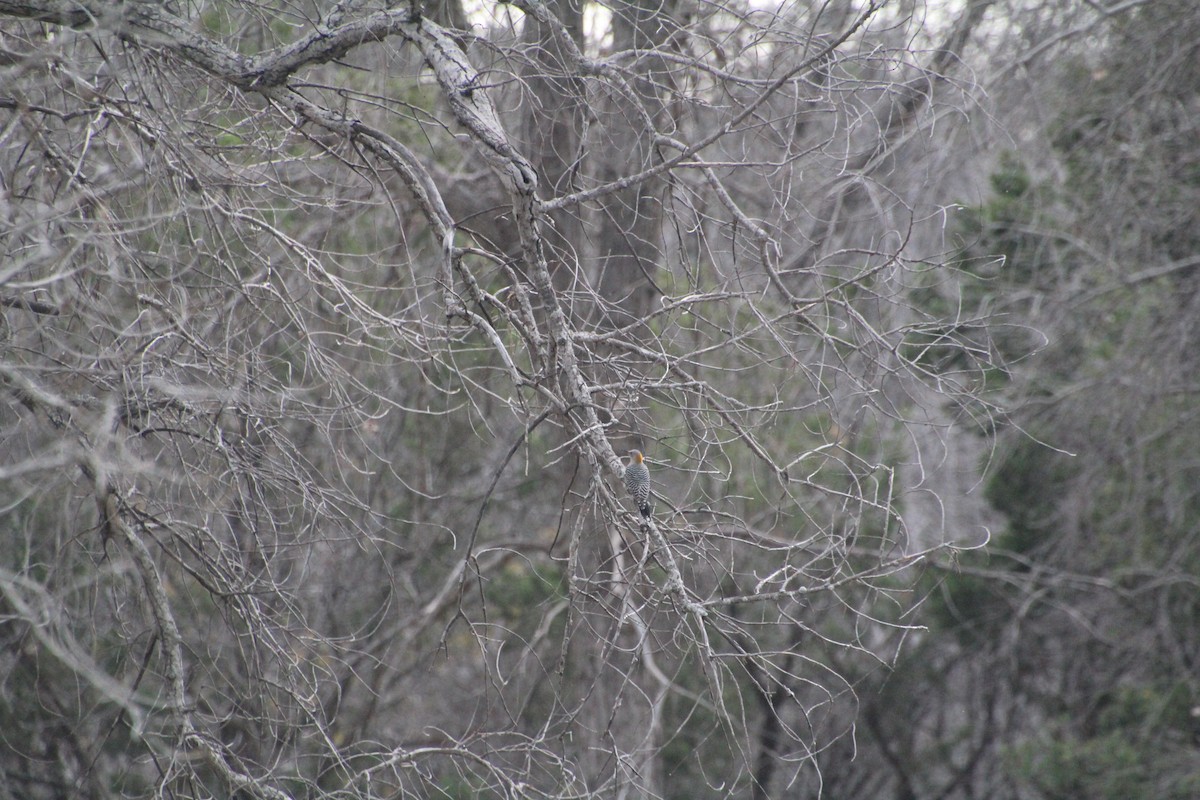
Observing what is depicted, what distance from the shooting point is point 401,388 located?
6.56 m

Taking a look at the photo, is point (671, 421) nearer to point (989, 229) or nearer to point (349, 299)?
point (989, 229)

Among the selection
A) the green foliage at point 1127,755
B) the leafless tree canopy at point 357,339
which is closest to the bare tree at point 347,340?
the leafless tree canopy at point 357,339

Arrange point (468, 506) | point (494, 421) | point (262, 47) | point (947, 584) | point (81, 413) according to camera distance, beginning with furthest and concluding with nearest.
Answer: point (947, 584)
point (468, 506)
point (494, 421)
point (262, 47)
point (81, 413)

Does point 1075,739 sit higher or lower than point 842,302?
lower

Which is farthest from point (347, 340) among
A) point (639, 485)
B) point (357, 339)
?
point (639, 485)

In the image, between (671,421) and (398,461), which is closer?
(671,421)

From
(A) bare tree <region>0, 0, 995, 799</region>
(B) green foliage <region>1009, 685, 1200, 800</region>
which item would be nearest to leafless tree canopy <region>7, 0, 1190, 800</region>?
(A) bare tree <region>0, 0, 995, 799</region>

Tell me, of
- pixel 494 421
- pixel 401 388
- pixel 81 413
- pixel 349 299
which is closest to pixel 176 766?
pixel 81 413

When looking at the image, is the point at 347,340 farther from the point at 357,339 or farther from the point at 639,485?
the point at 639,485

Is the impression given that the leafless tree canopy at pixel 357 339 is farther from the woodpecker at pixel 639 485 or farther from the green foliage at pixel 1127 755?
the green foliage at pixel 1127 755

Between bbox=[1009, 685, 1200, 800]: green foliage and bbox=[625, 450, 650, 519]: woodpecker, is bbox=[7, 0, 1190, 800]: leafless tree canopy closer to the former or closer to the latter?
bbox=[625, 450, 650, 519]: woodpecker

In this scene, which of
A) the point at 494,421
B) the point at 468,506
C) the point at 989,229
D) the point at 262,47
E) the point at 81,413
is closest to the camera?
the point at 81,413

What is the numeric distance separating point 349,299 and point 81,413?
129 centimetres

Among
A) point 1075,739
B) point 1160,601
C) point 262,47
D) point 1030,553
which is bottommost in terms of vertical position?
point 1075,739
